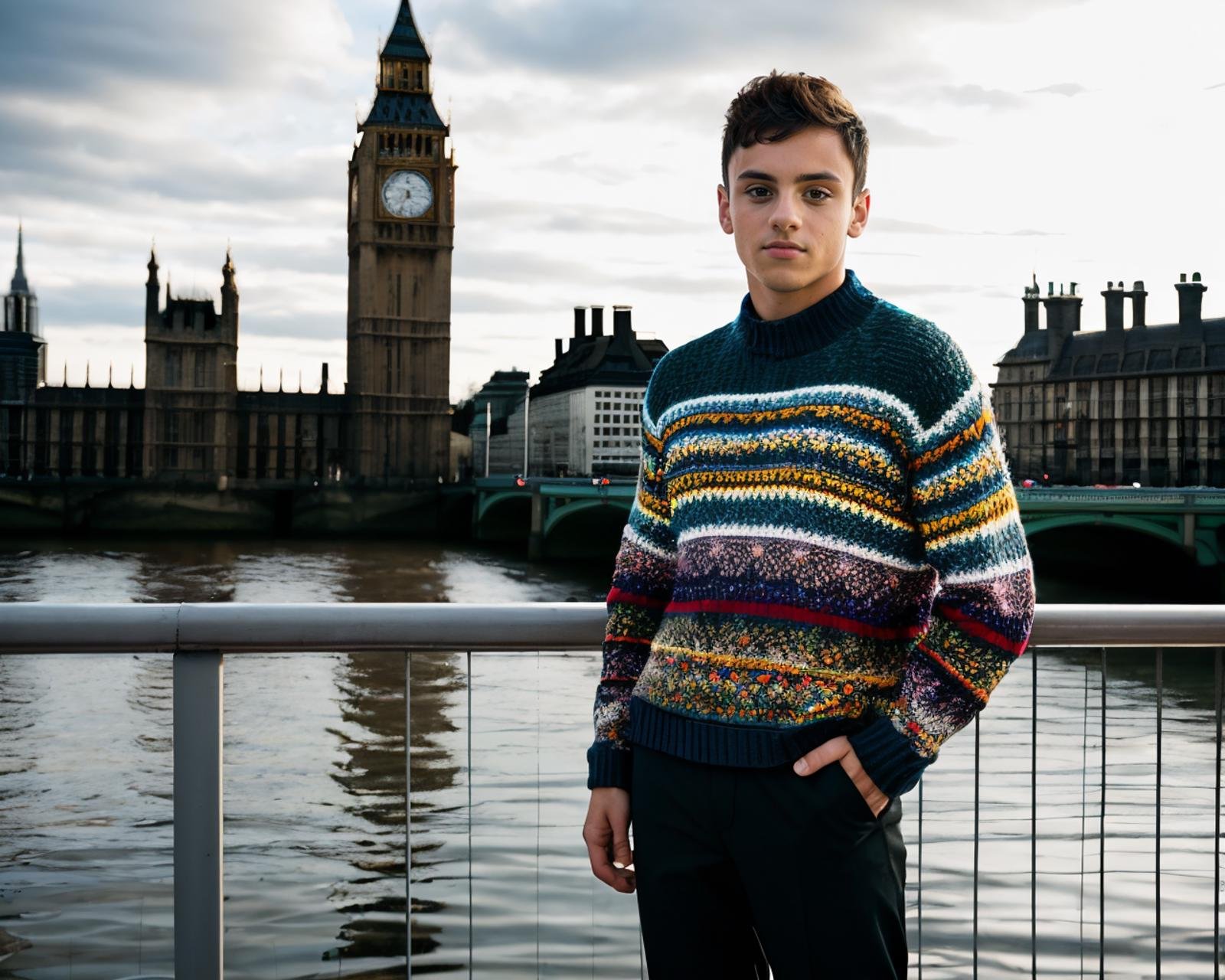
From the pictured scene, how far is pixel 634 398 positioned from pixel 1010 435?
13423mm

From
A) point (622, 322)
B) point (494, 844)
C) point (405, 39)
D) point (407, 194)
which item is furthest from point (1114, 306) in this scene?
point (494, 844)

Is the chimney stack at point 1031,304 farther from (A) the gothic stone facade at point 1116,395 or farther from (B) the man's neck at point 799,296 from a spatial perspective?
(B) the man's neck at point 799,296

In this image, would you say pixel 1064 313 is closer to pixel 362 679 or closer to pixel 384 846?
pixel 362 679

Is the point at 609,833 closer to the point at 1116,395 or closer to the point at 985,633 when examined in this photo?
the point at 985,633

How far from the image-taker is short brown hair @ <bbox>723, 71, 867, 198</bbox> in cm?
110

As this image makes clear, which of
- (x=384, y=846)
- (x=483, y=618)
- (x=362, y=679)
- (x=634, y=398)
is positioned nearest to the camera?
(x=483, y=618)

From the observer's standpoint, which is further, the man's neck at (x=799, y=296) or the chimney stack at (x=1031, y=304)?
the chimney stack at (x=1031, y=304)

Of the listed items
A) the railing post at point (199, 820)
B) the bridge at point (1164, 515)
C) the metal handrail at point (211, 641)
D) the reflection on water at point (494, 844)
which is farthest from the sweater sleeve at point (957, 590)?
the bridge at point (1164, 515)

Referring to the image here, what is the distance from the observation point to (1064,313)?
3869cm

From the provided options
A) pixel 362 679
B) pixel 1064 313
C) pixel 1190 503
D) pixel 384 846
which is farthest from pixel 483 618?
pixel 1064 313

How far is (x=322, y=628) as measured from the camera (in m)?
1.37

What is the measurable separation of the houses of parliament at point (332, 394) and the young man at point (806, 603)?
1617 inches

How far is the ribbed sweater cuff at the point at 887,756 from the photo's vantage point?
99cm

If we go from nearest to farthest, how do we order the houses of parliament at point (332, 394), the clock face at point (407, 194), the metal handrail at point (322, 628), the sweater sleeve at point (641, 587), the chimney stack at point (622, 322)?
the sweater sleeve at point (641, 587)
the metal handrail at point (322, 628)
the houses of parliament at point (332, 394)
the clock face at point (407, 194)
the chimney stack at point (622, 322)
